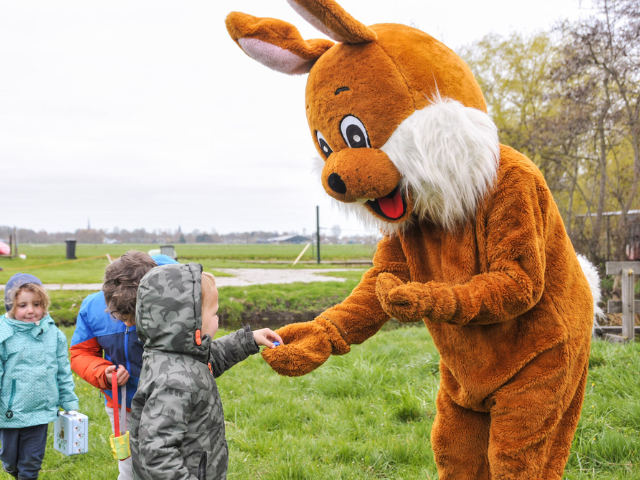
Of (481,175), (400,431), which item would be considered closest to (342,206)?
(481,175)

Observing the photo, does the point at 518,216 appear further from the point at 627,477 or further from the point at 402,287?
the point at 627,477

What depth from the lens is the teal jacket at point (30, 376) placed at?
309 centimetres

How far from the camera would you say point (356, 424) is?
12.8 feet

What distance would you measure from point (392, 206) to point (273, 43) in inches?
34.9

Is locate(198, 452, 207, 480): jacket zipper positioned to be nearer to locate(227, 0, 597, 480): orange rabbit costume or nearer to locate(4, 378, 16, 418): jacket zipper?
locate(227, 0, 597, 480): orange rabbit costume

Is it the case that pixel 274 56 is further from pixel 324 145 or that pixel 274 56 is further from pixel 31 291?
pixel 31 291

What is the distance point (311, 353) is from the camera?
2053mm

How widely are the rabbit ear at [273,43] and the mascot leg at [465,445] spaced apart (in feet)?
5.65

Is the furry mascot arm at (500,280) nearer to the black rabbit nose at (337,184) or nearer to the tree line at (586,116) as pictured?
the black rabbit nose at (337,184)

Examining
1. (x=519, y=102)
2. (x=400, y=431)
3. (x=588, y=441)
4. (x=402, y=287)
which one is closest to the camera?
(x=402, y=287)

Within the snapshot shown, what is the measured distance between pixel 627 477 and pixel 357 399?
218cm

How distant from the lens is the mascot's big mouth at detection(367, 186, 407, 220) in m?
1.92

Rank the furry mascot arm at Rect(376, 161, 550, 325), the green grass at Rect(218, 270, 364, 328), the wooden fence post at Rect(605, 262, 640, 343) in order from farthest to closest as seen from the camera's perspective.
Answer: the green grass at Rect(218, 270, 364, 328), the wooden fence post at Rect(605, 262, 640, 343), the furry mascot arm at Rect(376, 161, 550, 325)

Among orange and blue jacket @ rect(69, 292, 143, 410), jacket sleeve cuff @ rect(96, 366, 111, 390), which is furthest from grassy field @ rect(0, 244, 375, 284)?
jacket sleeve cuff @ rect(96, 366, 111, 390)
